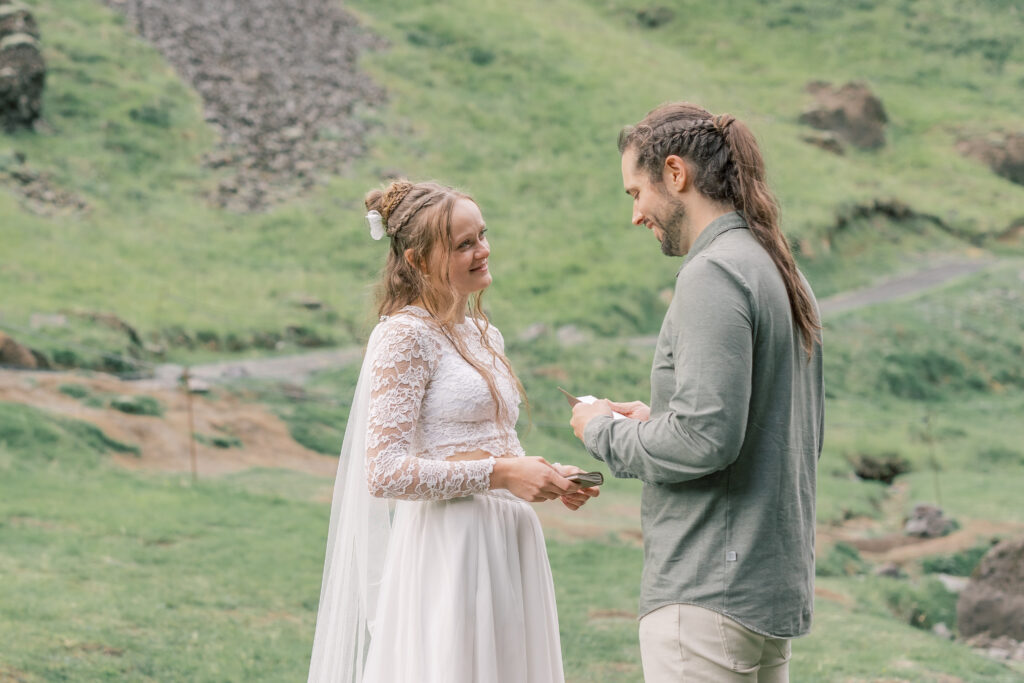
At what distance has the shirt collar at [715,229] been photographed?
228 centimetres

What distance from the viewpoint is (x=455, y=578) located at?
2.69 m

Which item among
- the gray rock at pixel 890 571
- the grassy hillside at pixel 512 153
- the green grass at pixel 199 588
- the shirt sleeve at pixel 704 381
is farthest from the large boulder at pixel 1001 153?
the shirt sleeve at pixel 704 381

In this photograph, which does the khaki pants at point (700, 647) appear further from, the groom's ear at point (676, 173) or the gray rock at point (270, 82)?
the gray rock at point (270, 82)

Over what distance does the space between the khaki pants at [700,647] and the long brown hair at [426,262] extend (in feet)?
2.66

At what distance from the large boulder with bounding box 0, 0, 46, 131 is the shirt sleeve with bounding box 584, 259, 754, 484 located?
48.0ft

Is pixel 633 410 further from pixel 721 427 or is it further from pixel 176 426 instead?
pixel 176 426

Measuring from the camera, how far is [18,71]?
1472cm

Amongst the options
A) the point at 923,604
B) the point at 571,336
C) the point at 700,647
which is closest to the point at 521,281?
the point at 571,336

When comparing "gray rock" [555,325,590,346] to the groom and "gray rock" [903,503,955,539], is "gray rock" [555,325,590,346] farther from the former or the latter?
the groom

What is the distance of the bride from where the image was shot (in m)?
2.64

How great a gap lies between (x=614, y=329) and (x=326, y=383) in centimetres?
445

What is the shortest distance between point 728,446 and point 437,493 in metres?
0.83

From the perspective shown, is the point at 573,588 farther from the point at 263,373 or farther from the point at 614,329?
the point at 614,329

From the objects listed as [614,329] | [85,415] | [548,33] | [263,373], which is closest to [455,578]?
[85,415]
